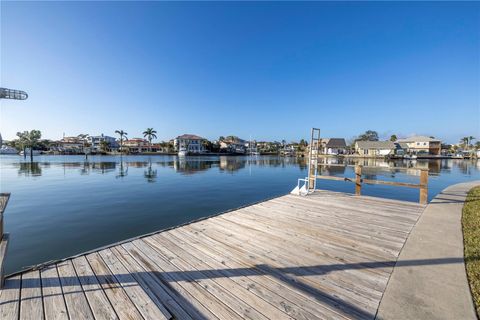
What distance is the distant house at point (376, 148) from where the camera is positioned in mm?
54406

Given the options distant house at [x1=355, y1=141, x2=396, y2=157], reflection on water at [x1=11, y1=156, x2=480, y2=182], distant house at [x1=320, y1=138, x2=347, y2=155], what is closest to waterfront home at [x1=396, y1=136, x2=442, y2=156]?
distant house at [x1=355, y1=141, x2=396, y2=157]

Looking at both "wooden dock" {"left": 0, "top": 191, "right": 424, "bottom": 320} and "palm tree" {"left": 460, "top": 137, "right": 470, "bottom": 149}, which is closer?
"wooden dock" {"left": 0, "top": 191, "right": 424, "bottom": 320}

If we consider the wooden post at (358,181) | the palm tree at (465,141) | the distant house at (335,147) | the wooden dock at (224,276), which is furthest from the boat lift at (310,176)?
the palm tree at (465,141)

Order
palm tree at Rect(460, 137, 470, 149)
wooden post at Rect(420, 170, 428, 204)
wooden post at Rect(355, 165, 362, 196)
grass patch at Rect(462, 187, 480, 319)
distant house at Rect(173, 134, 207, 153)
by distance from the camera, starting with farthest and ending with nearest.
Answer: distant house at Rect(173, 134, 207, 153)
palm tree at Rect(460, 137, 470, 149)
wooden post at Rect(355, 165, 362, 196)
wooden post at Rect(420, 170, 428, 204)
grass patch at Rect(462, 187, 480, 319)

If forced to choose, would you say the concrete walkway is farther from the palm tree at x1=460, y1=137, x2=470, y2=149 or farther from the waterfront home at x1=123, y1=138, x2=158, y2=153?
the palm tree at x1=460, y1=137, x2=470, y2=149

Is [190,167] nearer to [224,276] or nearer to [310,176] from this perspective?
[310,176]

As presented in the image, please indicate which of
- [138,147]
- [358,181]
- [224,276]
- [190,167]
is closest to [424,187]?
[358,181]

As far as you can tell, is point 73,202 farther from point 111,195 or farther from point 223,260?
point 223,260

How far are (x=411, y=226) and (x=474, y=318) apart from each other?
2.94 m

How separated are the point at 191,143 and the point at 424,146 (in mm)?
73910

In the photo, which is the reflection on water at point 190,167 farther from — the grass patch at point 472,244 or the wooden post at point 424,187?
the grass patch at point 472,244

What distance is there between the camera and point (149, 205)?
9141 millimetres

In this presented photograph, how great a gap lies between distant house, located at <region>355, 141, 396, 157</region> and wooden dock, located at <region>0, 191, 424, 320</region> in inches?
2418

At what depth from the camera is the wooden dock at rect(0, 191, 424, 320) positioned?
2.07 m
